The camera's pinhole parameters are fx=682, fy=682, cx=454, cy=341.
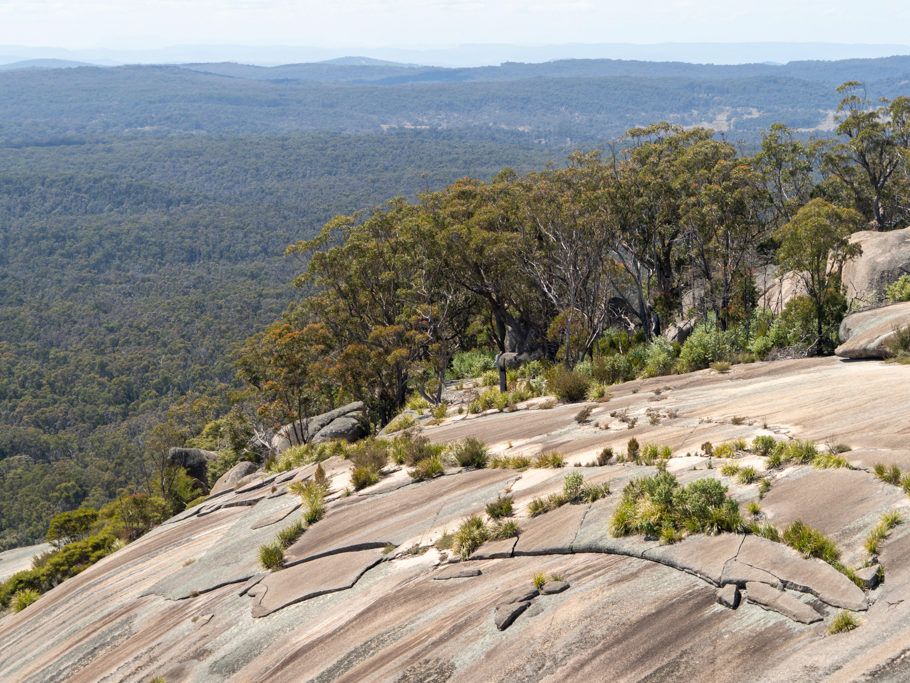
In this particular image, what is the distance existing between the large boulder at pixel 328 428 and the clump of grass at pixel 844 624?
2471cm

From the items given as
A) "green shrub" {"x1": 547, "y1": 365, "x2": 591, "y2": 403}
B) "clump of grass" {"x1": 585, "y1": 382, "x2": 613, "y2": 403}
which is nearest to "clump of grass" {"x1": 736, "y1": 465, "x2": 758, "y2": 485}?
"clump of grass" {"x1": 585, "y1": 382, "x2": 613, "y2": 403}

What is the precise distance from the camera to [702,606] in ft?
28.3

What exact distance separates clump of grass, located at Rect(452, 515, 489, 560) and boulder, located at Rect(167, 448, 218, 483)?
119 ft

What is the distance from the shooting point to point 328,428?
3169cm

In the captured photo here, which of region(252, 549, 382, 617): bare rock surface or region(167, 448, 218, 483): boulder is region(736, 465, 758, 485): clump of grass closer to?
region(252, 549, 382, 617): bare rock surface

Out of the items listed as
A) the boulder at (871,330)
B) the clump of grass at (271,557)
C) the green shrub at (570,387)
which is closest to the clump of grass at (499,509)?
the clump of grass at (271,557)

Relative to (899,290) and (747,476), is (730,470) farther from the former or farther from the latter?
(899,290)

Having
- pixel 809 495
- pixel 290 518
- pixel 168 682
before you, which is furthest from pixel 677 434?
pixel 168 682

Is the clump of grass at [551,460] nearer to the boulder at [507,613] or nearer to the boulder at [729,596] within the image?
the boulder at [507,613]

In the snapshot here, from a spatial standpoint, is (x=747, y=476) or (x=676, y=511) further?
(x=747, y=476)

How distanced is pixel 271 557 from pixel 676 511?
8509 millimetres

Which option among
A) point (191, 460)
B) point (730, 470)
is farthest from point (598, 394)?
point (191, 460)

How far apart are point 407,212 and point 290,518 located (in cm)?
2586

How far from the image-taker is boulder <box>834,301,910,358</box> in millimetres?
18141
